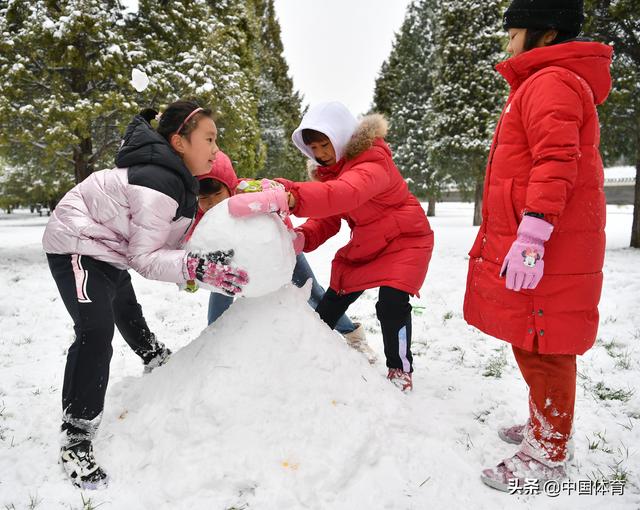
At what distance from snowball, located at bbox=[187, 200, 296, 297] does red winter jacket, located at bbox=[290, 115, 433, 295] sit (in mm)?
552

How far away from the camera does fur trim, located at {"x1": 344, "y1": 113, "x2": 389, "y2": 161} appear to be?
275cm

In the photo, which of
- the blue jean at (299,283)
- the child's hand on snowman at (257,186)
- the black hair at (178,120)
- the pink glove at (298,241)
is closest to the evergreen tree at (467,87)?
the blue jean at (299,283)

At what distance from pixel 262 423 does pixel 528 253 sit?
148 cm

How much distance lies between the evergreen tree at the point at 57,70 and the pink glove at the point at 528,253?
834 centimetres

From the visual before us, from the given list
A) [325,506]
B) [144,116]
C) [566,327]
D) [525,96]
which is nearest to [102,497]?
[325,506]

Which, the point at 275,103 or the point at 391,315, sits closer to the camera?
the point at 391,315

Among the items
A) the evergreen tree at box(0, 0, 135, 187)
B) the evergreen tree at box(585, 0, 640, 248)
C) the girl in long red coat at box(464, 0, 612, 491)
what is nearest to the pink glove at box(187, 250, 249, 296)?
the girl in long red coat at box(464, 0, 612, 491)

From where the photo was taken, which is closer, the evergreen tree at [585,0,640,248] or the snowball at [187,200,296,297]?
the snowball at [187,200,296,297]

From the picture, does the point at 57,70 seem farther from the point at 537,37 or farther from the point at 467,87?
the point at 467,87

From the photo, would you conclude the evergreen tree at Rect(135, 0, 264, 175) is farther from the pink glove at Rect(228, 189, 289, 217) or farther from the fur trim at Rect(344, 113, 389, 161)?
the pink glove at Rect(228, 189, 289, 217)

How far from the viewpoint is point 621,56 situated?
342 inches

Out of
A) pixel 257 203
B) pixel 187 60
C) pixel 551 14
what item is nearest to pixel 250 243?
pixel 257 203

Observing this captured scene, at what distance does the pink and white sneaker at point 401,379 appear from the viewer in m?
2.97

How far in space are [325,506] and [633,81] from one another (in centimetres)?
977
